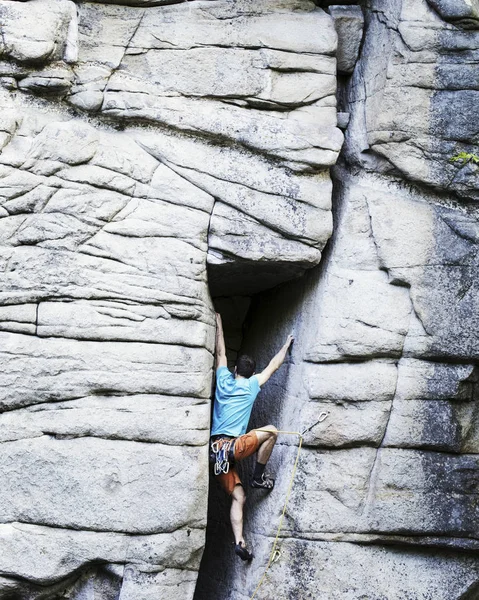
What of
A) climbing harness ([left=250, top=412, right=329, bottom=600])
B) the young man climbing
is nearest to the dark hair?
the young man climbing

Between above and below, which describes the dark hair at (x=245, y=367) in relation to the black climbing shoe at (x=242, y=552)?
above

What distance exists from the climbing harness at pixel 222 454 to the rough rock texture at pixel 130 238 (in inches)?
12.5

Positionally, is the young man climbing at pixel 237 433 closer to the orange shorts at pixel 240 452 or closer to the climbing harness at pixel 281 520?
the orange shorts at pixel 240 452

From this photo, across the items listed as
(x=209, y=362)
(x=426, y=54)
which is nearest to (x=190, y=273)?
(x=209, y=362)

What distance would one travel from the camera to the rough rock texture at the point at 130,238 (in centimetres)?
709

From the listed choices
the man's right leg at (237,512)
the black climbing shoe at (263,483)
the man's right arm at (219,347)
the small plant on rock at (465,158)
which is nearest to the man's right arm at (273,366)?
the man's right arm at (219,347)

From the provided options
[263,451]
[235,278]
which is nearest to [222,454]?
[263,451]

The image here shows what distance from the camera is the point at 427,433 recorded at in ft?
25.6

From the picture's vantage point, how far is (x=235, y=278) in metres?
8.10

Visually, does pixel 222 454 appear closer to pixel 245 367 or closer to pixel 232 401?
pixel 232 401

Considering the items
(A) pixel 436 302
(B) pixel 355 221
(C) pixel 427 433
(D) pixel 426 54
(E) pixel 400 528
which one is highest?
(D) pixel 426 54

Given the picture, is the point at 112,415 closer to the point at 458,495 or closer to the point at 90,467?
the point at 90,467

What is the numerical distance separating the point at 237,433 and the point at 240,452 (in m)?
0.18

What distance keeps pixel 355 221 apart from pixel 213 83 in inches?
64.0
